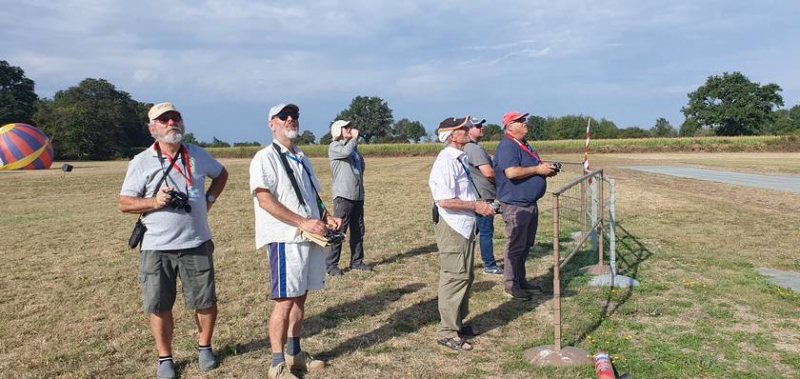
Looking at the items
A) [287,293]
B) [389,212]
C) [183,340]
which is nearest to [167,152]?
[287,293]

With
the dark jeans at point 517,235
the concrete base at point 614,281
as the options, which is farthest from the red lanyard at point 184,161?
the concrete base at point 614,281

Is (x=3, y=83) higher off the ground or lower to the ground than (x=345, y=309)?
higher

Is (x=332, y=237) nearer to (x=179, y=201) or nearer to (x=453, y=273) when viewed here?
(x=179, y=201)

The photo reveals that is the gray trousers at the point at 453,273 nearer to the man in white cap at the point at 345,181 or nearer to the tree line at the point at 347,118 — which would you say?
the man in white cap at the point at 345,181

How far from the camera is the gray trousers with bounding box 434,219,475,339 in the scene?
4.56 meters

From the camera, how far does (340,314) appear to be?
5637 millimetres

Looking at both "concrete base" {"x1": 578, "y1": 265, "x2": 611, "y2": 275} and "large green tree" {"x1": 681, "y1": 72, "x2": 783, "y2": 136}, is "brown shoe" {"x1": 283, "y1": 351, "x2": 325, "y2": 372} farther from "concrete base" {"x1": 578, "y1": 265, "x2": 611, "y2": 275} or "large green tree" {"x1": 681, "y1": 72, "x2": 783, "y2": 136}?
"large green tree" {"x1": 681, "y1": 72, "x2": 783, "y2": 136}

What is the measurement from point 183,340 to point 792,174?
27.0 metres

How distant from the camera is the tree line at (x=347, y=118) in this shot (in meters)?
61.9

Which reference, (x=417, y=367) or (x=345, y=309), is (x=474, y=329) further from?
(x=345, y=309)

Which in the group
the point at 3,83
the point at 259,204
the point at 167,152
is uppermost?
the point at 3,83

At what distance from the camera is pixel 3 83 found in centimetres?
7481

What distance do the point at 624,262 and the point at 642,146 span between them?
54.4m

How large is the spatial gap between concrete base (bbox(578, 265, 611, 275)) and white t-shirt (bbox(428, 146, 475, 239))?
3305 millimetres
